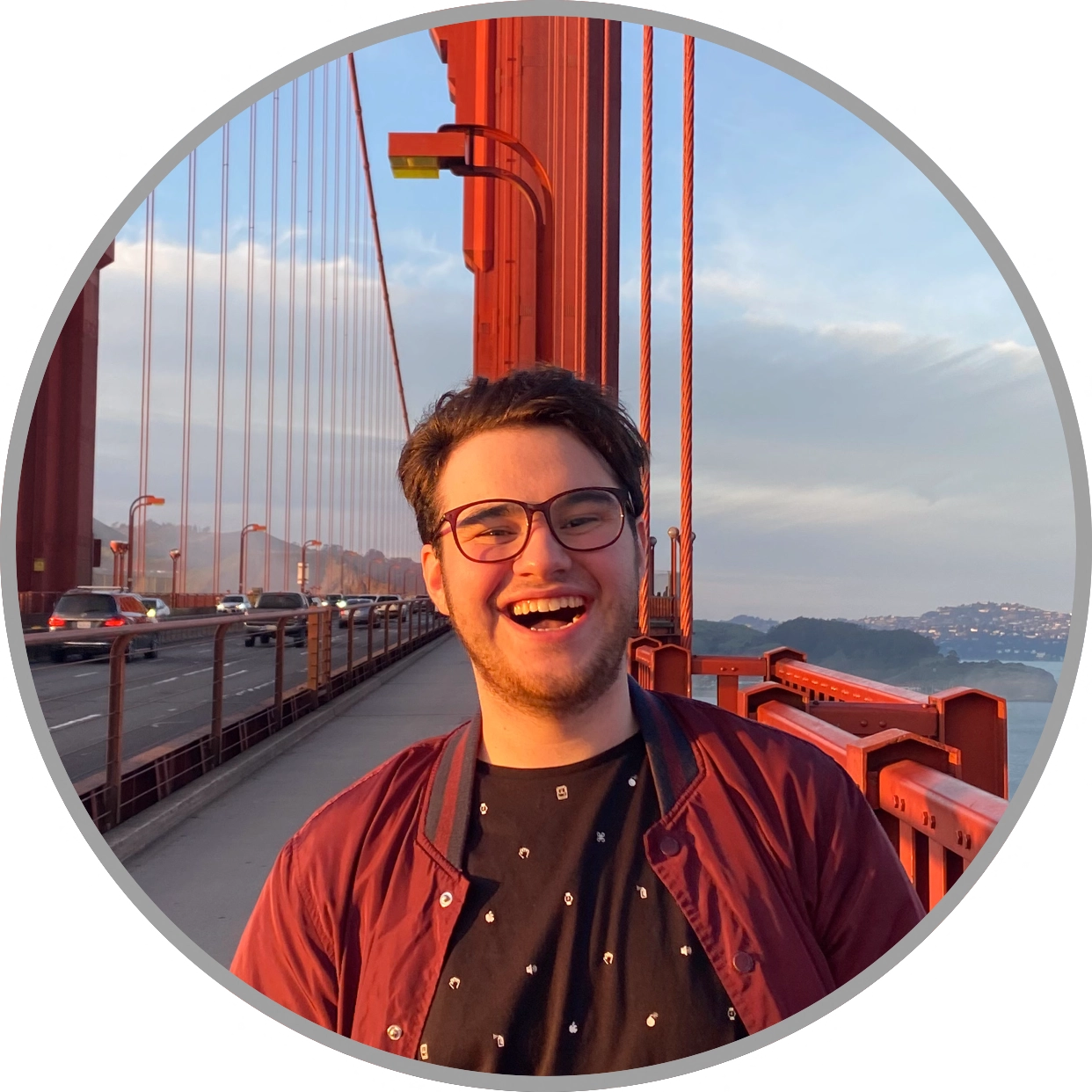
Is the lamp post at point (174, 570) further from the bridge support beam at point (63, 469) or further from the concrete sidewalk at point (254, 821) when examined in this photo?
the bridge support beam at point (63, 469)

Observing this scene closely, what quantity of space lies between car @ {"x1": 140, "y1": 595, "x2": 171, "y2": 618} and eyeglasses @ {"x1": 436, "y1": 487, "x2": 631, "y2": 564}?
86.3 inches

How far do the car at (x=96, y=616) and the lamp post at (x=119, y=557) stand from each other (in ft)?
0.12

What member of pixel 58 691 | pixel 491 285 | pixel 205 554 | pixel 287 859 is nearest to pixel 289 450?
pixel 491 285

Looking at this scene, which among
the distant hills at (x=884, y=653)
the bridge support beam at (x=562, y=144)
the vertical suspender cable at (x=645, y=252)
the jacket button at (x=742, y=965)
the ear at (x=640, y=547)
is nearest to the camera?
the jacket button at (x=742, y=965)

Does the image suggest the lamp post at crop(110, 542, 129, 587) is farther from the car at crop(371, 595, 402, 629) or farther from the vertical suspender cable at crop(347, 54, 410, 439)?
the car at crop(371, 595, 402, 629)

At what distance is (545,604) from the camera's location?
3.27ft

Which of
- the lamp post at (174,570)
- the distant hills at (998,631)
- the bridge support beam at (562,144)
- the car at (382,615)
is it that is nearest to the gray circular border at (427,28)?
the distant hills at (998,631)

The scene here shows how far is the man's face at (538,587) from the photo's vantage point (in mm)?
993

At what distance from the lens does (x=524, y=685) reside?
1.03m

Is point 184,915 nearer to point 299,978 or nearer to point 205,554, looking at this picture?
point 299,978

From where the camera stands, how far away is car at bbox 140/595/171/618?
2914 mm

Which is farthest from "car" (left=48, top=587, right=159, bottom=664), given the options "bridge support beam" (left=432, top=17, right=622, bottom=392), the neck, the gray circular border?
"bridge support beam" (left=432, top=17, right=622, bottom=392)

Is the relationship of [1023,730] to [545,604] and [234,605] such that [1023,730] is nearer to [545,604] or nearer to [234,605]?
[545,604]

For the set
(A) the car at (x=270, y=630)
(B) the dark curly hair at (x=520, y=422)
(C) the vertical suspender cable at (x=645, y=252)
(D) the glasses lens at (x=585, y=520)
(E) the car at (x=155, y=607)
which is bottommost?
(A) the car at (x=270, y=630)
